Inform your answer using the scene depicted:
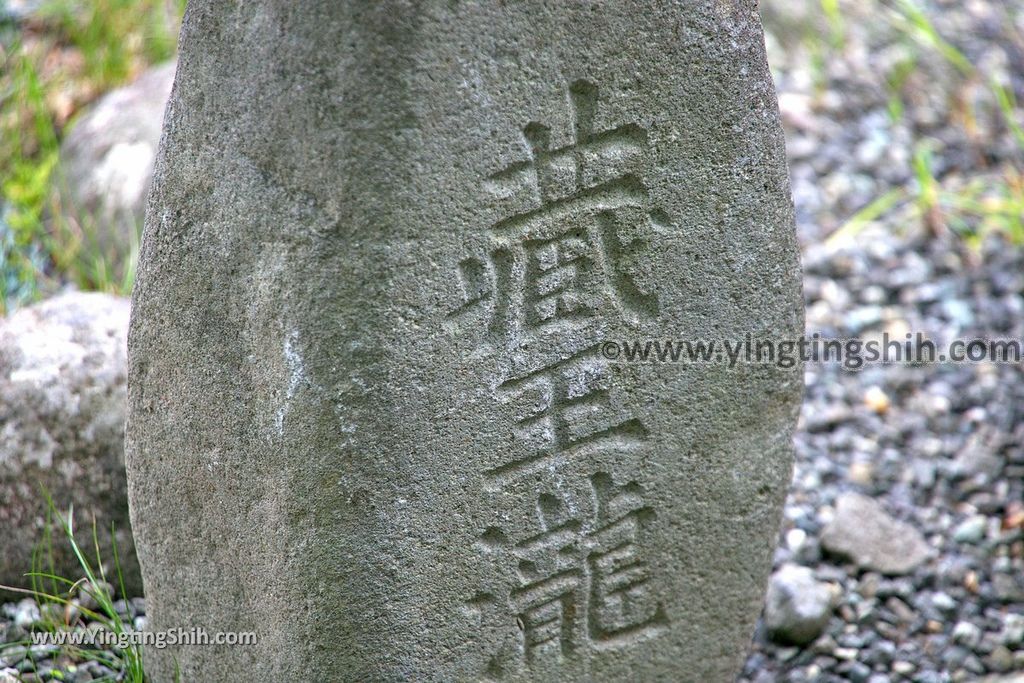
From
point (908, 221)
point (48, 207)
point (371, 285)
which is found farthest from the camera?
point (908, 221)

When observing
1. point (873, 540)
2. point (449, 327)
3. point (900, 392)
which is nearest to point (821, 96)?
point (900, 392)

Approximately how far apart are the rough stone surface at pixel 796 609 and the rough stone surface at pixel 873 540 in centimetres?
17

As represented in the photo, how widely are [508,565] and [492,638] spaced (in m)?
0.11

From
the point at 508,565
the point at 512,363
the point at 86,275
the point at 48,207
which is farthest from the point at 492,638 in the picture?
the point at 48,207

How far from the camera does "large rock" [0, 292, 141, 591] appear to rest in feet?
6.35

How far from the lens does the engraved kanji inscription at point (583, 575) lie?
164 cm

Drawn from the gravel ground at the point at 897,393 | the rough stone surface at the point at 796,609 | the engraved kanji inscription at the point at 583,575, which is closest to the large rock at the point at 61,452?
the gravel ground at the point at 897,393

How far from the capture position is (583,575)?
171 centimetres

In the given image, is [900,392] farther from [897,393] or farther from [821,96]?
[821,96]

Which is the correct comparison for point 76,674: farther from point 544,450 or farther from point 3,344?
point 544,450

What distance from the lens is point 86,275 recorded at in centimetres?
272

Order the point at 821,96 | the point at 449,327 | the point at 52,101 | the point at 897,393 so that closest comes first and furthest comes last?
the point at 449,327, the point at 897,393, the point at 52,101, the point at 821,96

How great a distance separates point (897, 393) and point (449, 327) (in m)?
1.67

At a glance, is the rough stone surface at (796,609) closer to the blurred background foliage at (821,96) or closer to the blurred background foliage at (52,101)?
the blurred background foliage at (821,96)
